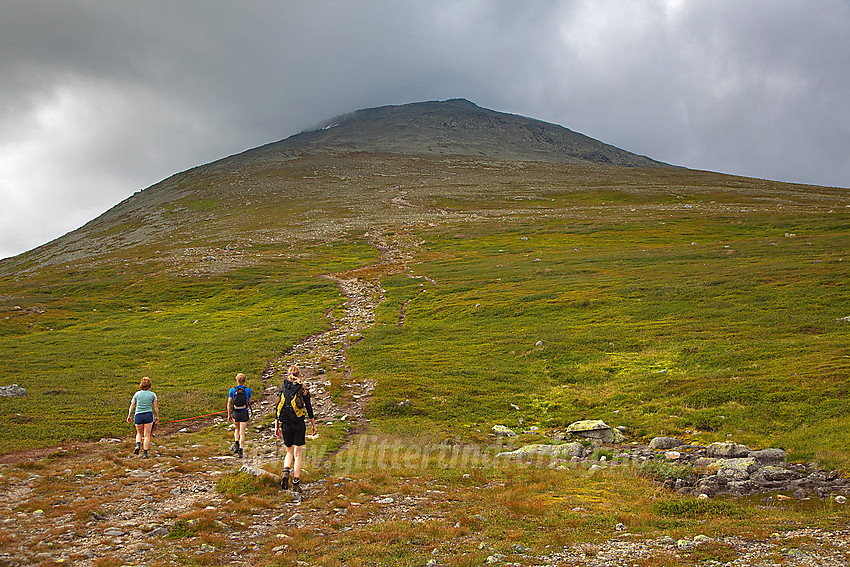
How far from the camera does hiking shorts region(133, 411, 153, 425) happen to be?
17.9 metres

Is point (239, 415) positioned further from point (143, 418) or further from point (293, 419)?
point (293, 419)

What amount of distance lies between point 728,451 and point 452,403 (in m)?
12.1

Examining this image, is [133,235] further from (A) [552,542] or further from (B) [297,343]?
(A) [552,542]

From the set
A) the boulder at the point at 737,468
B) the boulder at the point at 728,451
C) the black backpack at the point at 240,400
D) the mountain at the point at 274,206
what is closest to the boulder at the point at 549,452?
A: the boulder at the point at 728,451

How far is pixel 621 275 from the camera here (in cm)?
5222

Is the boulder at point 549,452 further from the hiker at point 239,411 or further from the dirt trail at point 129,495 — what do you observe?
the hiker at point 239,411

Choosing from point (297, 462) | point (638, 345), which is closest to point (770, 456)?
point (297, 462)

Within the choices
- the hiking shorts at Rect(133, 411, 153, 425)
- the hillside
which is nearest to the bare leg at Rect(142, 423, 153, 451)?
the hiking shorts at Rect(133, 411, 153, 425)

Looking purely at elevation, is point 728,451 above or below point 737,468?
above

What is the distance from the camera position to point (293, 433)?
1463 cm

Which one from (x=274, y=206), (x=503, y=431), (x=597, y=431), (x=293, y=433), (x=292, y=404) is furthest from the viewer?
(x=274, y=206)

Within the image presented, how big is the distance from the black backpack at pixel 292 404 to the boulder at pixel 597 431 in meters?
11.0

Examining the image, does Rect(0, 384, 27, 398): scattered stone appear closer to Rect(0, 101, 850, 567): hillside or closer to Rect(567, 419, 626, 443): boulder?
Rect(0, 101, 850, 567): hillside

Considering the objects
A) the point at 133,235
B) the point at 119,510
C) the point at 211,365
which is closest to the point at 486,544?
the point at 119,510
